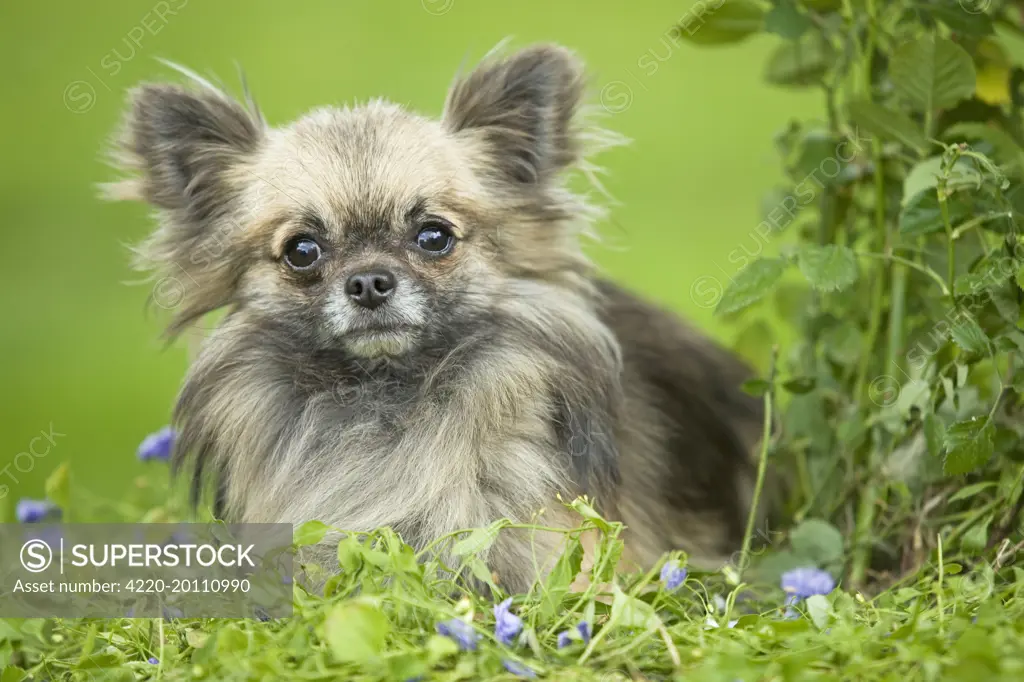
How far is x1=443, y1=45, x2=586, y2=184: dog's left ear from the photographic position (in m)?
2.75

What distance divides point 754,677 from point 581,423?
34.3 inches

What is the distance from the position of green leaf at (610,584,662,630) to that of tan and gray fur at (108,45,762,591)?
15.9 inches

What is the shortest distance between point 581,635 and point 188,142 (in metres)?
1.54

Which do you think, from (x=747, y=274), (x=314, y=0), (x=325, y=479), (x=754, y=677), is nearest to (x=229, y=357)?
(x=325, y=479)

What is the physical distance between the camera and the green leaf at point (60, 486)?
2750 millimetres

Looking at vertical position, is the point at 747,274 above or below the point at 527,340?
above

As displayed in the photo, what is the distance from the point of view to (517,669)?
1.88 metres

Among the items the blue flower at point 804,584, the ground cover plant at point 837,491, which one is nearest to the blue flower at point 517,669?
the ground cover plant at point 837,491

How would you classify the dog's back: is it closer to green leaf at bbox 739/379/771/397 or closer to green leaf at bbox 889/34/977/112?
green leaf at bbox 739/379/771/397

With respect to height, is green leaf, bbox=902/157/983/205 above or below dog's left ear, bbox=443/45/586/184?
below

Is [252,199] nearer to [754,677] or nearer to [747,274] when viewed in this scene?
[747,274]

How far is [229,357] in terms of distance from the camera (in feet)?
8.63
